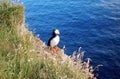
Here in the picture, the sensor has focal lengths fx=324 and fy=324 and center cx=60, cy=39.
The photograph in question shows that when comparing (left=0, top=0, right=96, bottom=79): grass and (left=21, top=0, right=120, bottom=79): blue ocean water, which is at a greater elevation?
(left=0, top=0, right=96, bottom=79): grass

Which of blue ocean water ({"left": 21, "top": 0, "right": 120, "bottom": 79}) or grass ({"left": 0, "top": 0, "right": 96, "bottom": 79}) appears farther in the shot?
blue ocean water ({"left": 21, "top": 0, "right": 120, "bottom": 79})

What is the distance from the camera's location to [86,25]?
27.5 metres

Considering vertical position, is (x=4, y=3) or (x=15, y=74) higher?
(x=4, y=3)

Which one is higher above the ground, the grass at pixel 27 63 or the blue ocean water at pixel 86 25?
the grass at pixel 27 63

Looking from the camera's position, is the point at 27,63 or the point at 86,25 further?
the point at 86,25

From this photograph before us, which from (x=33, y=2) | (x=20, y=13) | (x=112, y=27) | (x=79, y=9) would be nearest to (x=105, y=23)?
(x=112, y=27)

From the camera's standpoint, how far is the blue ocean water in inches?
912

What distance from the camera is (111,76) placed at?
20.6 meters

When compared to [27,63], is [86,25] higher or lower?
lower

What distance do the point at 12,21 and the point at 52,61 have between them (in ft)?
10.2

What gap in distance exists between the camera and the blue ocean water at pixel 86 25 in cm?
2317

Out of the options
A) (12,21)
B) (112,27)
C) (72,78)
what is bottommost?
(112,27)

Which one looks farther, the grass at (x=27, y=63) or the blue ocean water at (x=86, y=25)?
the blue ocean water at (x=86, y=25)

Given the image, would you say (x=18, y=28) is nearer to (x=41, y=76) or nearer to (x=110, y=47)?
(x=41, y=76)
